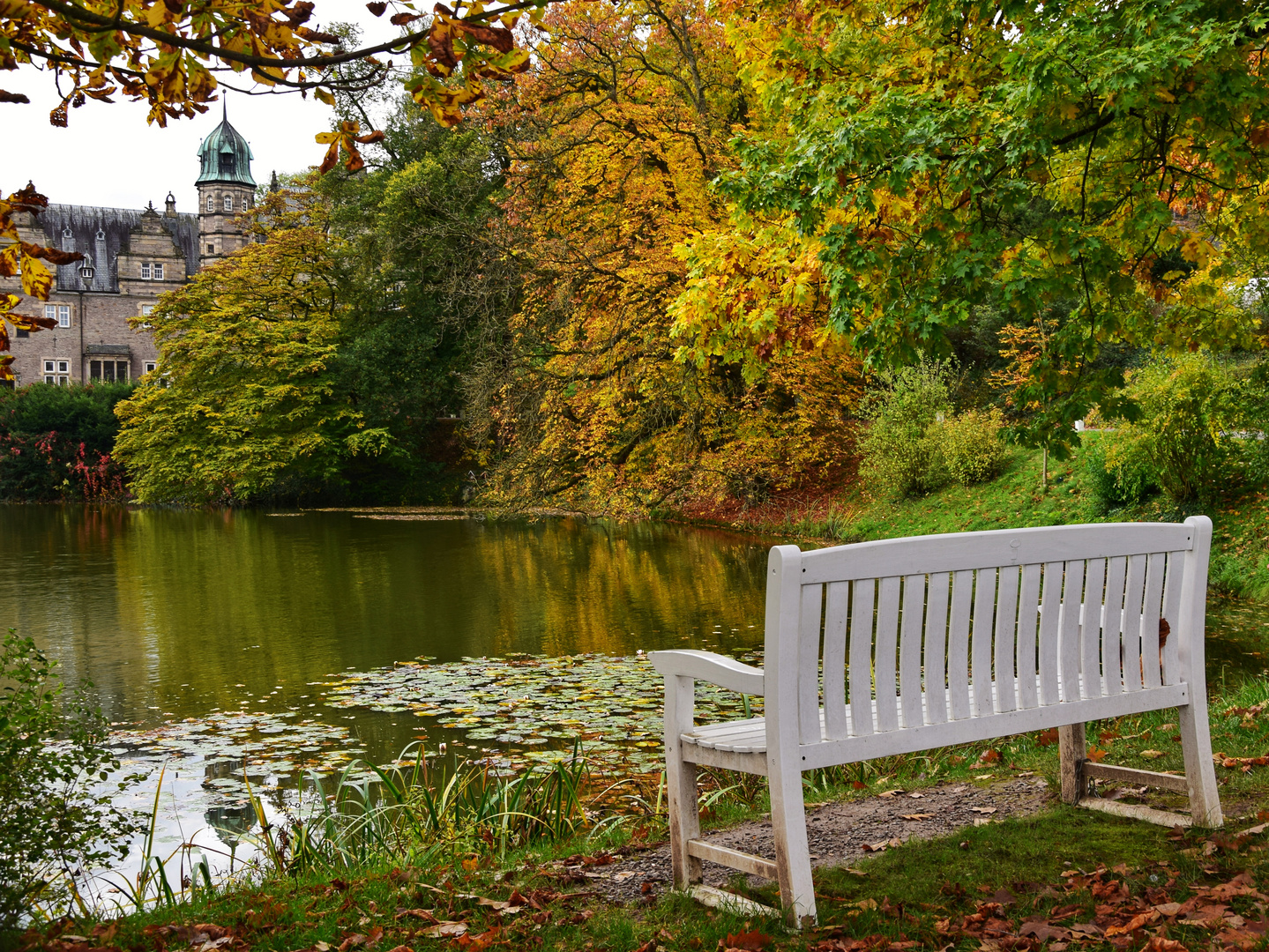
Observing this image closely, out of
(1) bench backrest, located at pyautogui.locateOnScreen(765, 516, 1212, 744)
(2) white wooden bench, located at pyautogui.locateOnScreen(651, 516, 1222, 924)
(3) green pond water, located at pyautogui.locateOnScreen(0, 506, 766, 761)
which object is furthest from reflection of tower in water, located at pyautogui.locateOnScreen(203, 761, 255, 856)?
(1) bench backrest, located at pyautogui.locateOnScreen(765, 516, 1212, 744)

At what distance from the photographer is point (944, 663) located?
3094 mm

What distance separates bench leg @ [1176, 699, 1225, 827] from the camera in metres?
3.48

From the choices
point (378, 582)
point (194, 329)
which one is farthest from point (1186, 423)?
point (194, 329)

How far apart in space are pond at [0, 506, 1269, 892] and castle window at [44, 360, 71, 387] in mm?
42069

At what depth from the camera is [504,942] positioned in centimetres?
290

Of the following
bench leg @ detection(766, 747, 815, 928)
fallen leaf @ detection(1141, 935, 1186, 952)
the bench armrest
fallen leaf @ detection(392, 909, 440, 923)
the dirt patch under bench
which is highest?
the bench armrest

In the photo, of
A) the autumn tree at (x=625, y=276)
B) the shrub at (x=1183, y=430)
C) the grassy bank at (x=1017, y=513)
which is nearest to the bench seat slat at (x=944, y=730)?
the grassy bank at (x=1017, y=513)

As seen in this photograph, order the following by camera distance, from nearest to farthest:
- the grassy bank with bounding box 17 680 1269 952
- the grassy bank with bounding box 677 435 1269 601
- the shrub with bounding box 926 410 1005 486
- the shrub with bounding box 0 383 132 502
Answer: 1. the grassy bank with bounding box 17 680 1269 952
2. the grassy bank with bounding box 677 435 1269 601
3. the shrub with bounding box 926 410 1005 486
4. the shrub with bounding box 0 383 132 502

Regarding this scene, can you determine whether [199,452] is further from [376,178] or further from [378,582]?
[378,582]

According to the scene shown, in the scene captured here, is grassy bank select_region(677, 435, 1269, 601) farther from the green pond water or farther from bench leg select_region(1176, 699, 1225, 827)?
bench leg select_region(1176, 699, 1225, 827)

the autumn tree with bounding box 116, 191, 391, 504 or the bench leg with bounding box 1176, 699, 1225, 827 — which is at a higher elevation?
the autumn tree with bounding box 116, 191, 391, 504

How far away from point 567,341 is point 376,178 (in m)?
14.3

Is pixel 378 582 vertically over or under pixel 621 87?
under

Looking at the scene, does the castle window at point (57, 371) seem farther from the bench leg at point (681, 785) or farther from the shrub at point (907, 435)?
the bench leg at point (681, 785)
